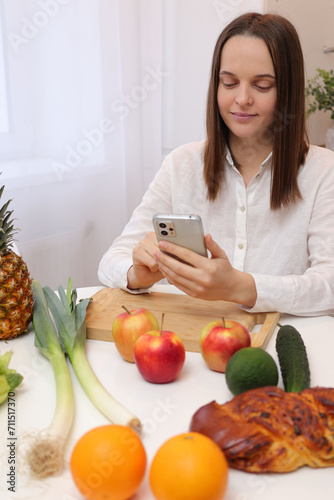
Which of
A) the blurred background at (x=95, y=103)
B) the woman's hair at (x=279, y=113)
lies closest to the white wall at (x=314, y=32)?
the blurred background at (x=95, y=103)

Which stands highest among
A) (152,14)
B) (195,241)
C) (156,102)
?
(152,14)

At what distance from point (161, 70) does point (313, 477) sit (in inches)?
82.5

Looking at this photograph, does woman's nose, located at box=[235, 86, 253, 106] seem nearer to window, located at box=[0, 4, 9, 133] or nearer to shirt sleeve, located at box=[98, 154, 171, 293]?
shirt sleeve, located at box=[98, 154, 171, 293]

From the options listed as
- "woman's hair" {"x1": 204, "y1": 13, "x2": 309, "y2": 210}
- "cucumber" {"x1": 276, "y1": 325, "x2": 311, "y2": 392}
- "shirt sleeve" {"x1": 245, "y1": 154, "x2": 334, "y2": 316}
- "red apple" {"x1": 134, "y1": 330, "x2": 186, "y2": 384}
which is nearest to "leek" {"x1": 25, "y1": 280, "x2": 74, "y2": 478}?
"red apple" {"x1": 134, "y1": 330, "x2": 186, "y2": 384}

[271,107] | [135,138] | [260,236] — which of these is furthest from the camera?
[135,138]

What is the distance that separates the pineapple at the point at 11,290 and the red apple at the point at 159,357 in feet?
0.99

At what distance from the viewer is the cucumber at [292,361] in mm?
847

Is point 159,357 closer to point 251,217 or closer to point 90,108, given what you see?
point 251,217

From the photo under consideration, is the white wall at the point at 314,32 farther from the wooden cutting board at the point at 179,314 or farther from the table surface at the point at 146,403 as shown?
the table surface at the point at 146,403

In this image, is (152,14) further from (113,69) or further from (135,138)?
(135,138)

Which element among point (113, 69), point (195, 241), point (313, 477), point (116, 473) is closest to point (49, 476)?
point (116, 473)

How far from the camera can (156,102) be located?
2.47m

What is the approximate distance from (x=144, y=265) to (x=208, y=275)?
0.23 m

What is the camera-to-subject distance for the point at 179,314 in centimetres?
123
